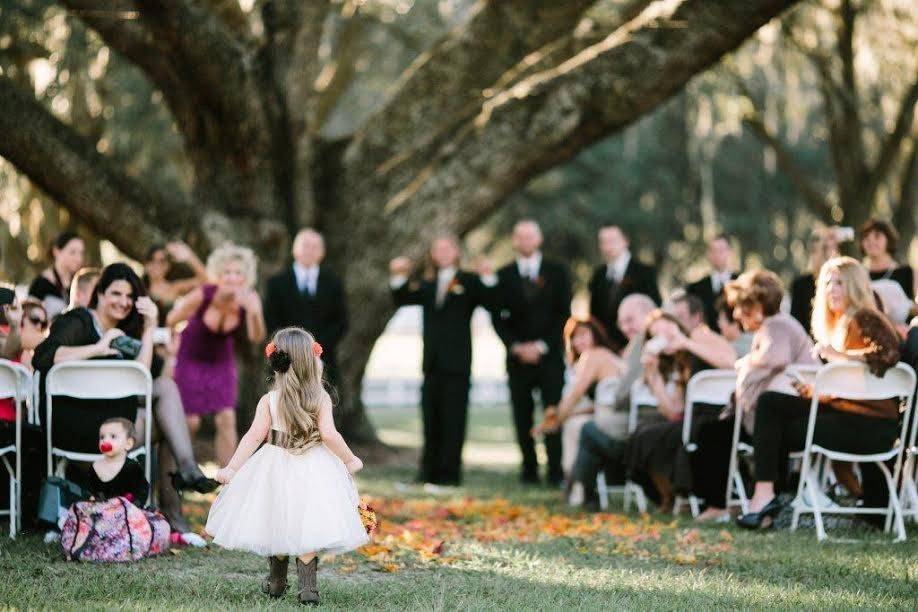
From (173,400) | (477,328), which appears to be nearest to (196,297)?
(173,400)

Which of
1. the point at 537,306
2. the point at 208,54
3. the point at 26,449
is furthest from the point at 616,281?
the point at 26,449

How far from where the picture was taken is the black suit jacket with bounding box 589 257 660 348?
34.3ft

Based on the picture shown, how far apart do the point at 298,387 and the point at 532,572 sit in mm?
1516

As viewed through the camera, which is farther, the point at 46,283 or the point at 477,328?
the point at 477,328

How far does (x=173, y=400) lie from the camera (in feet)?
23.5

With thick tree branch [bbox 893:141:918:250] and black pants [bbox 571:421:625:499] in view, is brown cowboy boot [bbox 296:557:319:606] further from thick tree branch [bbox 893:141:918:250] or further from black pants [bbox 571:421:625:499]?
thick tree branch [bbox 893:141:918:250]

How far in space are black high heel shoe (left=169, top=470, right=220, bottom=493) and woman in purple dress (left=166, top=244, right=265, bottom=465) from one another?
1654 mm

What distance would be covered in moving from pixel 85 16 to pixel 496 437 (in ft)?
32.5

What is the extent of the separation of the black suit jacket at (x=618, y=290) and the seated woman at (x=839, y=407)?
2994mm

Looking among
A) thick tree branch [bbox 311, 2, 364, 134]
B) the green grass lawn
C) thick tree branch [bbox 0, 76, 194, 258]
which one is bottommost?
the green grass lawn

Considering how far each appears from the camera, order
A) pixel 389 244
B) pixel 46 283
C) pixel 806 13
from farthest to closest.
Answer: pixel 806 13
pixel 389 244
pixel 46 283

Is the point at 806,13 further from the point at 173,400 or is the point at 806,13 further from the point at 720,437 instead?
the point at 173,400

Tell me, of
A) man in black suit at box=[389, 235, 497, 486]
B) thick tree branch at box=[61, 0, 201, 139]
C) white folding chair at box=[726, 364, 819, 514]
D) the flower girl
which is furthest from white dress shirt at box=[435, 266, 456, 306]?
the flower girl

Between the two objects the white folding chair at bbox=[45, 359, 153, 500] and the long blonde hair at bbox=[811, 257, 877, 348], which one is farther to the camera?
the long blonde hair at bbox=[811, 257, 877, 348]
